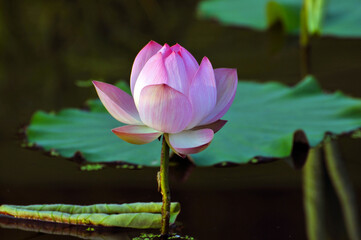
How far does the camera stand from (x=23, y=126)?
1825mm

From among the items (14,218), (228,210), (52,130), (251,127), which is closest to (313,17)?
(251,127)

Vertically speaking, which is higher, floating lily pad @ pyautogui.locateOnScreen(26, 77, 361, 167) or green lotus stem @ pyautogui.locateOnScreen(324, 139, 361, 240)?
floating lily pad @ pyautogui.locateOnScreen(26, 77, 361, 167)

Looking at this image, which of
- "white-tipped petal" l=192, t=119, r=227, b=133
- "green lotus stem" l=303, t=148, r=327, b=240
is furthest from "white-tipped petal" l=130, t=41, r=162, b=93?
"green lotus stem" l=303, t=148, r=327, b=240

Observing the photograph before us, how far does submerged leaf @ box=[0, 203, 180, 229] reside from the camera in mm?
1101

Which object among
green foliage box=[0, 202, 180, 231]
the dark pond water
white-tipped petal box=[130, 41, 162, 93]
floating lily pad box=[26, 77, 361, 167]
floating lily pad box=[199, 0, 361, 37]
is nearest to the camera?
white-tipped petal box=[130, 41, 162, 93]

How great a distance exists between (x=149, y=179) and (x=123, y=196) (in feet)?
0.39

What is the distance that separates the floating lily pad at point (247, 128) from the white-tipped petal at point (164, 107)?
1.88 feet

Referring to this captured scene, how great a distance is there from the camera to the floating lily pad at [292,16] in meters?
2.89

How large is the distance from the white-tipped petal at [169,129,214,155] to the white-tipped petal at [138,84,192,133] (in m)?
0.02

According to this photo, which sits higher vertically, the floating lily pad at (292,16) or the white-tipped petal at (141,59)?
the floating lily pad at (292,16)

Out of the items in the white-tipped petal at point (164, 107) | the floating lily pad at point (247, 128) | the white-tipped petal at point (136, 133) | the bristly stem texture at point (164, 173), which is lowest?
the bristly stem texture at point (164, 173)

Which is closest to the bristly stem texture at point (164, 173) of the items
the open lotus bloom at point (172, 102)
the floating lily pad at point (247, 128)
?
the open lotus bloom at point (172, 102)

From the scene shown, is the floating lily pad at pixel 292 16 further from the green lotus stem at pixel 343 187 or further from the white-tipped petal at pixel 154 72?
the white-tipped petal at pixel 154 72

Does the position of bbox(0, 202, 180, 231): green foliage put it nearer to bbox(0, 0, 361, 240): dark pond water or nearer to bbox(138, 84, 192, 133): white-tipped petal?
bbox(0, 0, 361, 240): dark pond water
